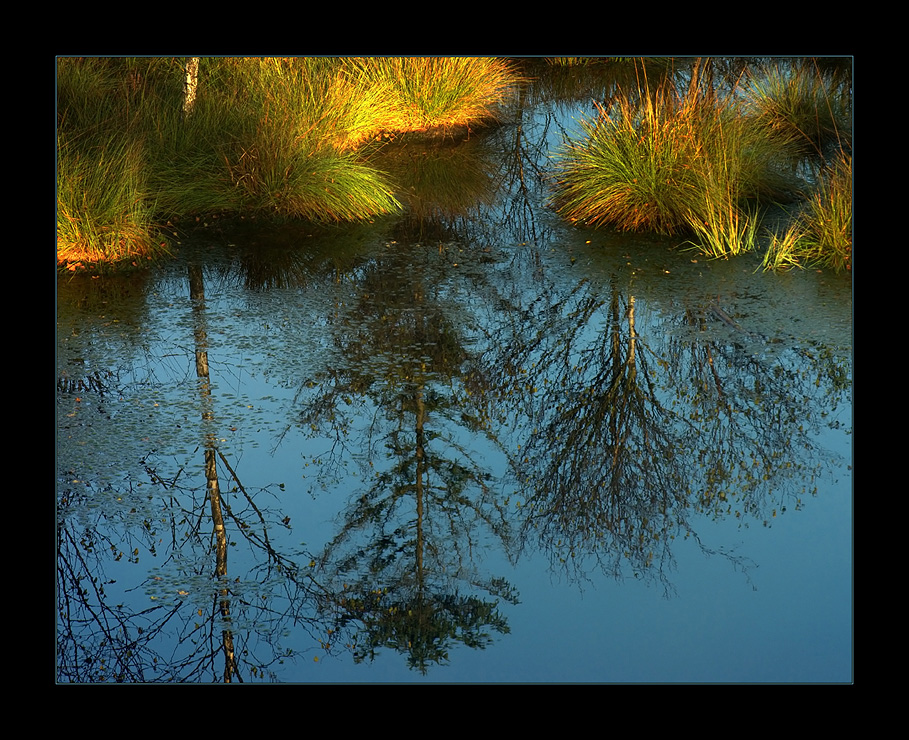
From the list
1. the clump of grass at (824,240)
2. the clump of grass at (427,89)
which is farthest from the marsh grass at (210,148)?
the clump of grass at (824,240)

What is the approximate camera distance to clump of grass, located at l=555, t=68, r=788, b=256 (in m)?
7.61

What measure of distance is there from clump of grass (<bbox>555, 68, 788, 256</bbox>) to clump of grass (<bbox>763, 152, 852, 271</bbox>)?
31 cm

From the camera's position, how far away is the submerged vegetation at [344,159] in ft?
24.1

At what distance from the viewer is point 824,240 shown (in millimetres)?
7207

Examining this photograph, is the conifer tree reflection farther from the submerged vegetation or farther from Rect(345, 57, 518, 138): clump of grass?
Rect(345, 57, 518, 138): clump of grass

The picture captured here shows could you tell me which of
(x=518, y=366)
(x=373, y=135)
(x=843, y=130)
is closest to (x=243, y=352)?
(x=518, y=366)

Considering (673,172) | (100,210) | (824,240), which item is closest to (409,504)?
(100,210)

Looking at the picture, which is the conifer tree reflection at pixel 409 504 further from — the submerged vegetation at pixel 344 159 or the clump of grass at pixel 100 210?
the submerged vegetation at pixel 344 159

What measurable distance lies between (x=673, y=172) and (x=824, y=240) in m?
1.19

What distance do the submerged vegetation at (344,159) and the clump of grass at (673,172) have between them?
0.01m

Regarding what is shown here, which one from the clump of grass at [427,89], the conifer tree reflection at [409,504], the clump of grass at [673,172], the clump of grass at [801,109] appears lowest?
the conifer tree reflection at [409,504]

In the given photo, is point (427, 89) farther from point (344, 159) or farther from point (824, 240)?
point (824, 240)

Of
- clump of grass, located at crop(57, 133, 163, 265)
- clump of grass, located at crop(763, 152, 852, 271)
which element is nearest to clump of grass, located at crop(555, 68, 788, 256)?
clump of grass, located at crop(763, 152, 852, 271)

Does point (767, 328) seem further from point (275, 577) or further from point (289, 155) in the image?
point (289, 155)
